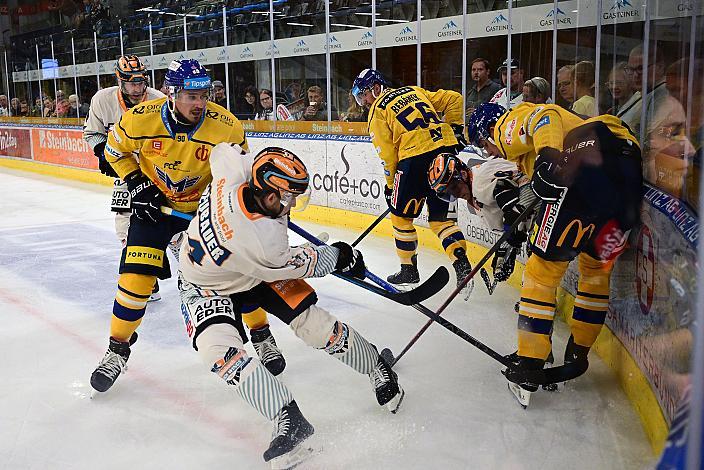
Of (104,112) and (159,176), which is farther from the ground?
(104,112)

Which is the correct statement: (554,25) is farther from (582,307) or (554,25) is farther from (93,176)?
(93,176)

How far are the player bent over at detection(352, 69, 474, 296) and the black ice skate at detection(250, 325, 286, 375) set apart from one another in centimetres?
141

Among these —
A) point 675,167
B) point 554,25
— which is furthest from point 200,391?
point 554,25

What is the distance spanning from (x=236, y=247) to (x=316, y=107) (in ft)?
17.1

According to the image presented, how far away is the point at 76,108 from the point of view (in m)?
11.0

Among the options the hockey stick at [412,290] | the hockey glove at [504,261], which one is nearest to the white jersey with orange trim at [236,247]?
the hockey stick at [412,290]

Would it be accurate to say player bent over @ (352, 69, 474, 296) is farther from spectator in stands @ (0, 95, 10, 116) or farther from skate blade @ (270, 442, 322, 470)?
spectator in stands @ (0, 95, 10, 116)

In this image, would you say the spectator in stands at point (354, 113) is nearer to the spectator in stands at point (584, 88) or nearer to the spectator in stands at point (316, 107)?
the spectator in stands at point (316, 107)

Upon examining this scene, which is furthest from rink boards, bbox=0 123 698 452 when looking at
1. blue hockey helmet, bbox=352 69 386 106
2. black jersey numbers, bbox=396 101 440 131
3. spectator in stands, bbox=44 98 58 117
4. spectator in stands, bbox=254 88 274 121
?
spectator in stands, bbox=44 98 58 117

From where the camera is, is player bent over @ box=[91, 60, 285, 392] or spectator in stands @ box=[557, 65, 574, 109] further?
spectator in stands @ box=[557, 65, 574, 109]

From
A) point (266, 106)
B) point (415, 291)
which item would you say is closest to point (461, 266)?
point (415, 291)

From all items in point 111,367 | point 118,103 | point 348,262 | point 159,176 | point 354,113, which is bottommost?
point 111,367

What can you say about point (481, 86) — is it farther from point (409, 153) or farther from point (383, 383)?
point (383, 383)

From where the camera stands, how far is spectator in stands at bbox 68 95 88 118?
1091cm
